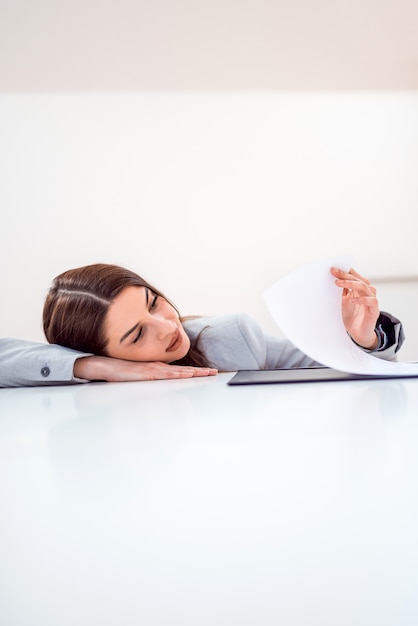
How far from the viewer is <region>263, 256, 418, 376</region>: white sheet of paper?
1.08m

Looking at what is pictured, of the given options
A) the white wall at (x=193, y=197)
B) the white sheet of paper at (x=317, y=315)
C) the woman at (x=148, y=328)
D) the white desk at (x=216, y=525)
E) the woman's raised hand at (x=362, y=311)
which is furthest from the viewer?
the white wall at (x=193, y=197)

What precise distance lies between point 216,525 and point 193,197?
2.74 m

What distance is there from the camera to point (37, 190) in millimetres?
2957

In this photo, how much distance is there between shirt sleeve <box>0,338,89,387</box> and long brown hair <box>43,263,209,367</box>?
6cm

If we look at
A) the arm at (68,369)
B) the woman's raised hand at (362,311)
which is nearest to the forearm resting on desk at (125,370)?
the arm at (68,369)

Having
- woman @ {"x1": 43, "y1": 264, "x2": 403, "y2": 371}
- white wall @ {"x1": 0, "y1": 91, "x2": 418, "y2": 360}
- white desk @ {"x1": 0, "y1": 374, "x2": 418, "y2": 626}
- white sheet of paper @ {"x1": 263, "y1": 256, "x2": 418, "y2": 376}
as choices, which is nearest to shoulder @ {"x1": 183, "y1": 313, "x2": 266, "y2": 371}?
woman @ {"x1": 43, "y1": 264, "x2": 403, "y2": 371}

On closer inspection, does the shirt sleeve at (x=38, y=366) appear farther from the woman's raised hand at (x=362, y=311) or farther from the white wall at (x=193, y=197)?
the white wall at (x=193, y=197)

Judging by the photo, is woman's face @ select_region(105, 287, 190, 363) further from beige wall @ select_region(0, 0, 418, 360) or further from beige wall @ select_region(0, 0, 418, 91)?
beige wall @ select_region(0, 0, 418, 91)

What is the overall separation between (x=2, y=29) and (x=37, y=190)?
0.72 m

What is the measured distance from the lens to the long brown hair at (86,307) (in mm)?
1629

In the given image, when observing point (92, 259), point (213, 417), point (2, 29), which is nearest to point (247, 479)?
point (213, 417)

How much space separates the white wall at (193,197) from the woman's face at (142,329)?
1308 millimetres

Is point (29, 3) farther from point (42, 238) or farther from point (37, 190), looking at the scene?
point (42, 238)

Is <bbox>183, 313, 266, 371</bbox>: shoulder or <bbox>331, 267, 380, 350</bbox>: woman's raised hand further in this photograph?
<bbox>183, 313, 266, 371</bbox>: shoulder
